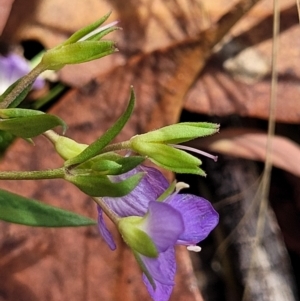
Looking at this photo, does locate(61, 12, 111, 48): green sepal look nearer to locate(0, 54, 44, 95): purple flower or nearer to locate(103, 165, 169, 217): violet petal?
locate(103, 165, 169, 217): violet petal

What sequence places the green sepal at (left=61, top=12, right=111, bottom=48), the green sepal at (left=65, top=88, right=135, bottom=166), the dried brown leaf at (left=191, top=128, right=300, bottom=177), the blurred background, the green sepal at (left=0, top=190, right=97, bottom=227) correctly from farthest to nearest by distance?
the dried brown leaf at (left=191, top=128, right=300, bottom=177) < the blurred background < the green sepal at (left=0, top=190, right=97, bottom=227) < the green sepal at (left=61, top=12, right=111, bottom=48) < the green sepal at (left=65, top=88, right=135, bottom=166)

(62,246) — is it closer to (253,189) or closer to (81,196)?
(81,196)

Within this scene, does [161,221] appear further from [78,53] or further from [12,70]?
[12,70]

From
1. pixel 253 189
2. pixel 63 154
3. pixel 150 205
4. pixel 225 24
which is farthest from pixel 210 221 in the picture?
pixel 225 24

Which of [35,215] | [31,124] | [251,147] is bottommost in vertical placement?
[251,147]

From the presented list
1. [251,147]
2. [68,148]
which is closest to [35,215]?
[68,148]

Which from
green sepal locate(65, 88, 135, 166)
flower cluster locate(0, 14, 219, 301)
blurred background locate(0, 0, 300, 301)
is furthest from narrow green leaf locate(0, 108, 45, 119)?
blurred background locate(0, 0, 300, 301)

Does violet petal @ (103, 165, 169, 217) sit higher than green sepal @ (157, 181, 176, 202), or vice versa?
green sepal @ (157, 181, 176, 202)

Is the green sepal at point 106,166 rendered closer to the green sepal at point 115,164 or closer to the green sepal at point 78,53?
the green sepal at point 115,164
